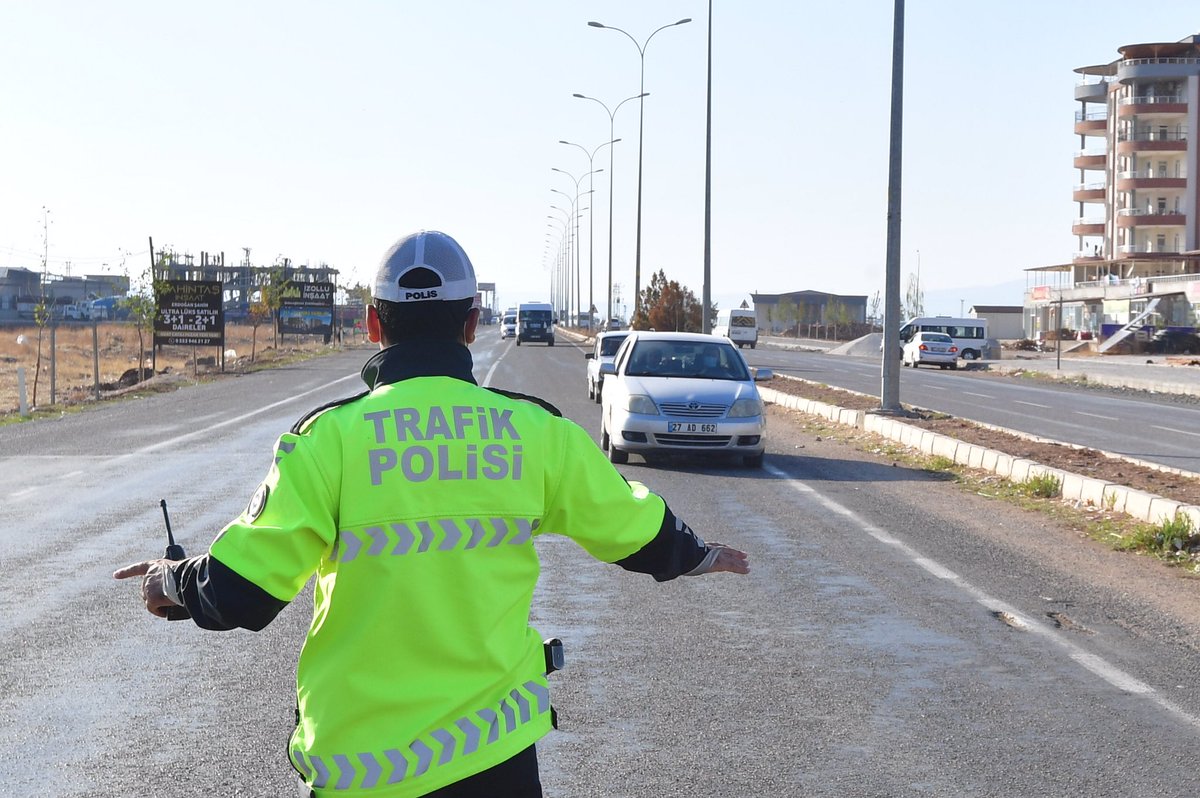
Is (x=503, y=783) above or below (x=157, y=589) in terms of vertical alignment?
below

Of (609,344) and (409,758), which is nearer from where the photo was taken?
(409,758)

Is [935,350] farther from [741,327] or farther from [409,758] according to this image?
[409,758]

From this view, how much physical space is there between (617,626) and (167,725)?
279 cm

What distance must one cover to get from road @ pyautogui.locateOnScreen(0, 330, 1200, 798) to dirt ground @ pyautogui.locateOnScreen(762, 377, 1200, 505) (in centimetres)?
142

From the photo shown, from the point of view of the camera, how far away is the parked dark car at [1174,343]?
60881mm

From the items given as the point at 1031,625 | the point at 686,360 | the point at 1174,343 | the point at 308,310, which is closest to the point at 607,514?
the point at 1031,625

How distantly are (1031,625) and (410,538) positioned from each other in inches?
242

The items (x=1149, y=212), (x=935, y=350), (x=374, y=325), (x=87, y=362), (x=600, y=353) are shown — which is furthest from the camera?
(x=1149, y=212)

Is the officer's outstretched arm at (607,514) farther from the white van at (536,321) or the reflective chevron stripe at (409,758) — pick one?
the white van at (536,321)

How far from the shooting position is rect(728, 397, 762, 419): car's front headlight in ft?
54.9

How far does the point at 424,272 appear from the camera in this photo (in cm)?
294

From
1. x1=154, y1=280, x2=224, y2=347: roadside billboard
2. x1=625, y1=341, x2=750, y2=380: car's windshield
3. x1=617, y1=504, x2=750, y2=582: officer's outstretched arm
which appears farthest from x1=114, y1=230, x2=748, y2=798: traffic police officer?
x1=154, y1=280, x2=224, y2=347: roadside billboard

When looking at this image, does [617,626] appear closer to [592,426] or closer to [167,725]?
[167,725]

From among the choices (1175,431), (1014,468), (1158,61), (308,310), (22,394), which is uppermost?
(1158,61)
